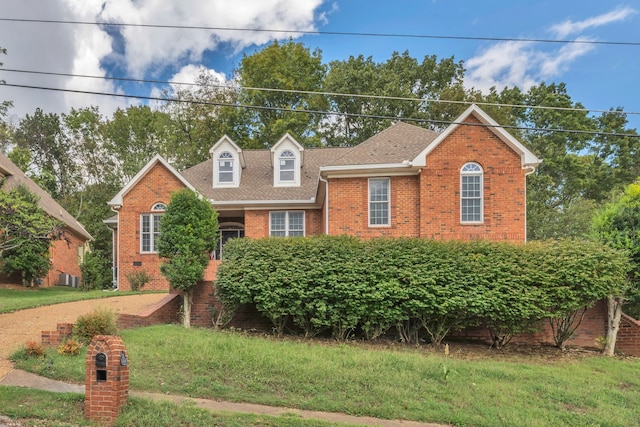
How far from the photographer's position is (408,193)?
52.5 ft

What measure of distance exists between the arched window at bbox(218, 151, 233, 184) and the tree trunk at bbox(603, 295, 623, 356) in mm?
15803

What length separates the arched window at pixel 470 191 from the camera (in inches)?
610

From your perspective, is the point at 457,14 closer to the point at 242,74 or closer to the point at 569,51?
the point at 569,51

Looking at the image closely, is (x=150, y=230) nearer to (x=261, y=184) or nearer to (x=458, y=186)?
(x=261, y=184)

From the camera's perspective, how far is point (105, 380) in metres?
6.16

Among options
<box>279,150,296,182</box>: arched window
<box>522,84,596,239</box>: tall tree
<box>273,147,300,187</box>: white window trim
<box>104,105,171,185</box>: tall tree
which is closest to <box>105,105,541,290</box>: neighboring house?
<box>273,147,300,187</box>: white window trim

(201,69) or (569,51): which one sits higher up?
(201,69)

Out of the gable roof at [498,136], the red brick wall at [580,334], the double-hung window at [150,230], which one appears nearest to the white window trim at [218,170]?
the double-hung window at [150,230]

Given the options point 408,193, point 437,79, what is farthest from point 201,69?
point 408,193

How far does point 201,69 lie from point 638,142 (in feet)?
113

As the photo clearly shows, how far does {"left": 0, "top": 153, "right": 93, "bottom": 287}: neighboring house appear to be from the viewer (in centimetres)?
2305

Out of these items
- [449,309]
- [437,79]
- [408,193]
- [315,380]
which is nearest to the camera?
[315,380]

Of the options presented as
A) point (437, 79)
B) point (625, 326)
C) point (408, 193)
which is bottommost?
point (625, 326)

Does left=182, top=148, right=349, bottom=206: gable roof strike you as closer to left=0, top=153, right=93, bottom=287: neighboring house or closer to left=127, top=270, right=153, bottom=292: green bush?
left=127, top=270, right=153, bottom=292: green bush
